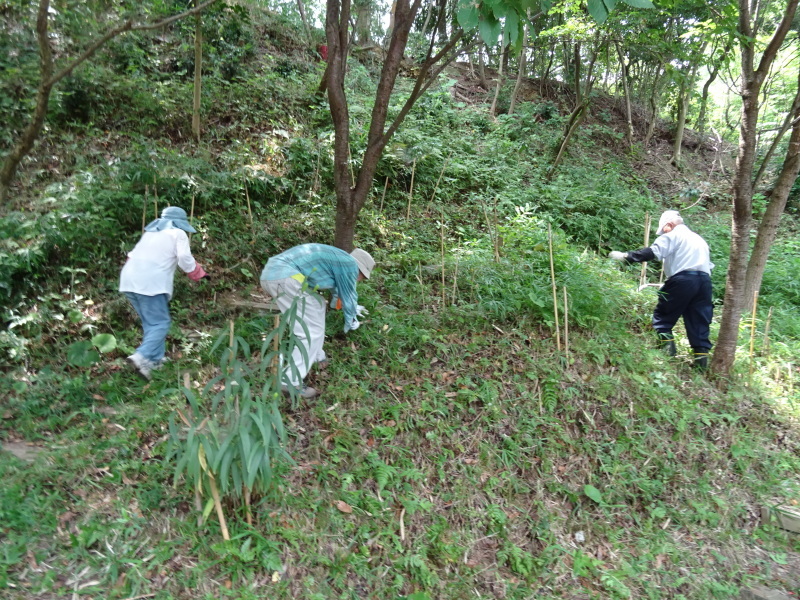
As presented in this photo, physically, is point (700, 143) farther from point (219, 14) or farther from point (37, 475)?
point (37, 475)

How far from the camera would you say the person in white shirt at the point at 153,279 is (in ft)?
12.7

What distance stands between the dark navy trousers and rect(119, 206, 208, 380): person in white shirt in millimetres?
4630

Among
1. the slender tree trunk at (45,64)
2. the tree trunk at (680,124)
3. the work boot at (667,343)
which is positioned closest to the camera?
the slender tree trunk at (45,64)

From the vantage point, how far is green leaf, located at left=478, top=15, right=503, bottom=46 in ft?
7.41

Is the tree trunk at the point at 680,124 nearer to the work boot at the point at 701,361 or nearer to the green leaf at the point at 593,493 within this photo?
the work boot at the point at 701,361

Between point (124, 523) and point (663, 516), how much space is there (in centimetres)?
364

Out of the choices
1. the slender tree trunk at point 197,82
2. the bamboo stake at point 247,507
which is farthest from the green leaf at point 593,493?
the slender tree trunk at point 197,82

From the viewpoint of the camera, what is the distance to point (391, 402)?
3922 mm

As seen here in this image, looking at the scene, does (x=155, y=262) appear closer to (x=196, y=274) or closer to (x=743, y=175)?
(x=196, y=274)

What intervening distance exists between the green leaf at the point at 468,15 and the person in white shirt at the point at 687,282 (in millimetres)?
3290

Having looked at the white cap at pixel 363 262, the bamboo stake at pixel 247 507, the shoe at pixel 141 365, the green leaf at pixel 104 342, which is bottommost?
the bamboo stake at pixel 247 507

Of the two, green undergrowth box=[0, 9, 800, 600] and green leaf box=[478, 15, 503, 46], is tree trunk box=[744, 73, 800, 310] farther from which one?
green leaf box=[478, 15, 503, 46]

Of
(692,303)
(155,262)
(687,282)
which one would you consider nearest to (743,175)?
(687,282)

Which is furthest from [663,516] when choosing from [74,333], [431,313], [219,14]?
[219,14]
